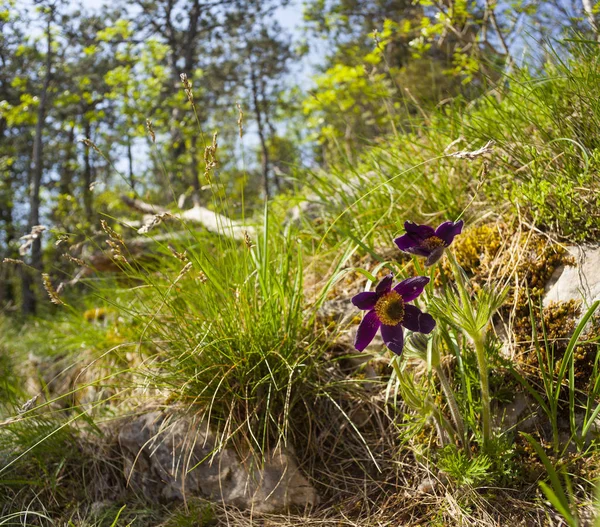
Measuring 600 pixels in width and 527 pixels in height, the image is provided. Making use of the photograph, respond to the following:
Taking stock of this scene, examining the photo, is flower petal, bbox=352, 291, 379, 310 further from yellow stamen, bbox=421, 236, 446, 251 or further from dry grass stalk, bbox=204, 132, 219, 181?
dry grass stalk, bbox=204, 132, 219, 181

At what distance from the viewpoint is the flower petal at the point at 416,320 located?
1.30 m

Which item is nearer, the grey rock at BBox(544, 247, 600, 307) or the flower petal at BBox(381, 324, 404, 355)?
the flower petal at BBox(381, 324, 404, 355)

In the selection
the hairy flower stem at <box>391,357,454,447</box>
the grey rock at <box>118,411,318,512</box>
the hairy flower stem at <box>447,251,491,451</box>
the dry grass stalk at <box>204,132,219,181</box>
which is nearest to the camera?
the hairy flower stem at <box>447,251,491,451</box>

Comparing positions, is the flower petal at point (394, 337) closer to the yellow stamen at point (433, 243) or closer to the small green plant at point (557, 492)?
the yellow stamen at point (433, 243)

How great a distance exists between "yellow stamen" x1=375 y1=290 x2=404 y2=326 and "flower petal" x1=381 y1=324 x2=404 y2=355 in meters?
0.01

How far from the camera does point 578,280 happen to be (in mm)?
1716

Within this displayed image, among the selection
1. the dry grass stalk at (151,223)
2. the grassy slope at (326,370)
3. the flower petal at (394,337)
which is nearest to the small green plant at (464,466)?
the grassy slope at (326,370)

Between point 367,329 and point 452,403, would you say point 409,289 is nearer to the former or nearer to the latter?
point 367,329

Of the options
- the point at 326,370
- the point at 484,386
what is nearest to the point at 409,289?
the point at 484,386

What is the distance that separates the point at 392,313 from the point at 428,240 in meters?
0.24

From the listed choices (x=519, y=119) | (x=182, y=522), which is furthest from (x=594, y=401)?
(x=182, y=522)

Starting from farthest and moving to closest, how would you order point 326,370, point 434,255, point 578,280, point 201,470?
point 326,370
point 201,470
point 578,280
point 434,255

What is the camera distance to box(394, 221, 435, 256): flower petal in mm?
1339

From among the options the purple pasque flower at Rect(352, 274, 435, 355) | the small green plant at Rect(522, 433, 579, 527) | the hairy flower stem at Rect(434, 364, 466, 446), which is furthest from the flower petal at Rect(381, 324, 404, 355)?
the small green plant at Rect(522, 433, 579, 527)
